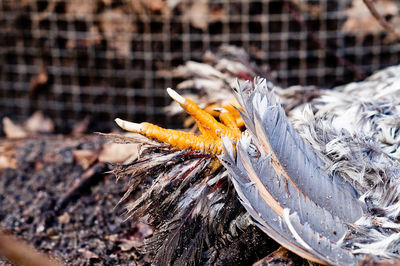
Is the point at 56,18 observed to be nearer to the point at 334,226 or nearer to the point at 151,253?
the point at 151,253

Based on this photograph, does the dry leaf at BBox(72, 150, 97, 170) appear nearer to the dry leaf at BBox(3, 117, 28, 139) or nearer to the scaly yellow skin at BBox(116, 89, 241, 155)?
Answer: the dry leaf at BBox(3, 117, 28, 139)

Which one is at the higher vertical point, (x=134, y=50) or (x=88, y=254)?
(x=134, y=50)

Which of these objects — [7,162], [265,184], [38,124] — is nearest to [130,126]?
[265,184]

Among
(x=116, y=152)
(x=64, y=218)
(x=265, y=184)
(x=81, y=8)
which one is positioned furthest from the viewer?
(x=81, y=8)

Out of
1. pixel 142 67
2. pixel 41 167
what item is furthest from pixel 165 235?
pixel 142 67

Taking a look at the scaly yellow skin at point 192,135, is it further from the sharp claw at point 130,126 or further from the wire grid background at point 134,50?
the wire grid background at point 134,50

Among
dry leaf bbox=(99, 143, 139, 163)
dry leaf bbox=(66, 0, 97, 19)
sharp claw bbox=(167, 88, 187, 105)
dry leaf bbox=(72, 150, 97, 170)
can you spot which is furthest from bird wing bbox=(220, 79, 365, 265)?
dry leaf bbox=(66, 0, 97, 19)

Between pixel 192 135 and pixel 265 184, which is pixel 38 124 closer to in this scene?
pixel 192 135
